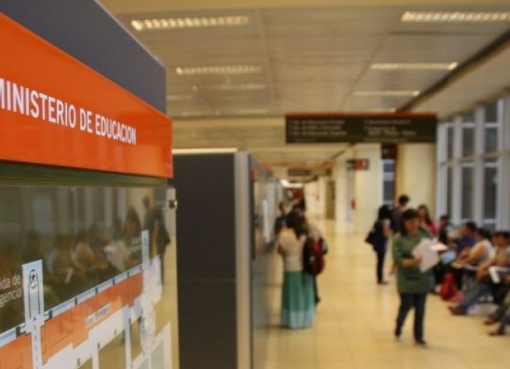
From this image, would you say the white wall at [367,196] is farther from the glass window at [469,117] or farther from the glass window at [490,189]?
the glass window at [490,189]

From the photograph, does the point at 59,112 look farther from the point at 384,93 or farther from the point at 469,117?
the point at 469,117

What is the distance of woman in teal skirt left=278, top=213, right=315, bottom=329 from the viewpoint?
241 inches

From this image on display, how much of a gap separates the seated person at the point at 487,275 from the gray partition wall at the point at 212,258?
449cm

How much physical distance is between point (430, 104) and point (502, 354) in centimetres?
581

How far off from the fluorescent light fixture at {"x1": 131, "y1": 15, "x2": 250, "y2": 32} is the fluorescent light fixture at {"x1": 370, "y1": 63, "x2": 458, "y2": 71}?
284 centimetres

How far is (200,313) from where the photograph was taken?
364 cm

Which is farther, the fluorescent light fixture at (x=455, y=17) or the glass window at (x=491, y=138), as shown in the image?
the glass window at (x=491, y=138)

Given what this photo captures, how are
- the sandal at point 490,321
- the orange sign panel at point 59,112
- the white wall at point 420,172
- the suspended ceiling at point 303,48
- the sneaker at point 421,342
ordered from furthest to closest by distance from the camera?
1. the white wall at point 420,172
2. the sandal at point 490,321
3. the sneaker at point 421,342
4. the suspended ceiling at point 303,48
5. the orange sign panel at point 59,112

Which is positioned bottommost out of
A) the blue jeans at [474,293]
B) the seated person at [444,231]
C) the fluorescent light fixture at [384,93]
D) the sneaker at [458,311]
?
the sneaker at [458,311]

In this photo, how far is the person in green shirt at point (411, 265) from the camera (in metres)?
5.53

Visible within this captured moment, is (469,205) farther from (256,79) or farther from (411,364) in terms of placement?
(411,364)

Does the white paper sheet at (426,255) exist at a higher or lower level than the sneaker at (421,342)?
higher

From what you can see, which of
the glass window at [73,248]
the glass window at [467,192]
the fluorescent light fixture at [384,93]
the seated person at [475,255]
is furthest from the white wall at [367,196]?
the glass window at [73,248]

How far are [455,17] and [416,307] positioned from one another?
339 centimetres
